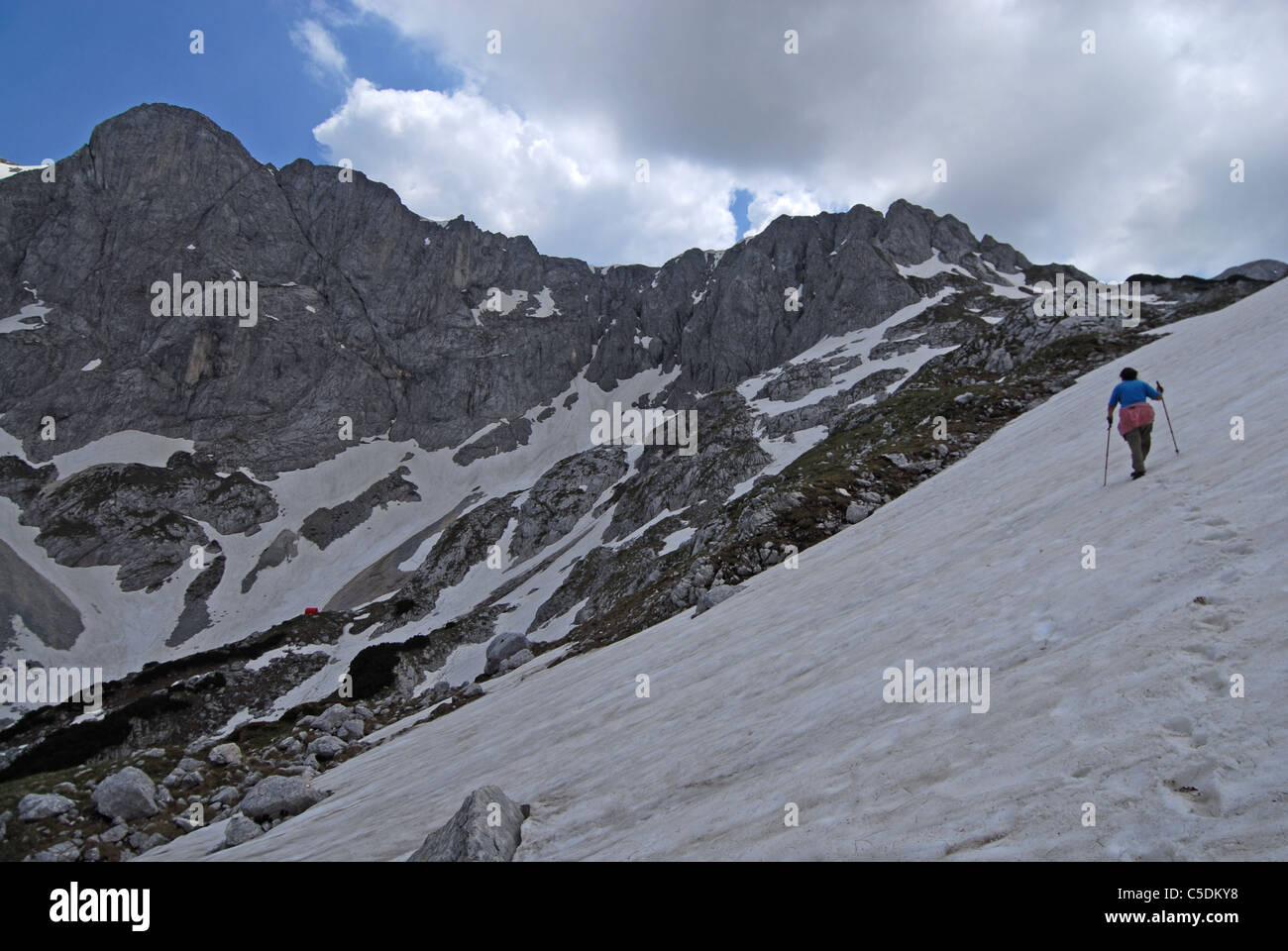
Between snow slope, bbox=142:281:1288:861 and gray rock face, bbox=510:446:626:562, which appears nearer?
snow slope, bbox=142:281:1288:861

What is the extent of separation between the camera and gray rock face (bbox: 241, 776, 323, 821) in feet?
52.7

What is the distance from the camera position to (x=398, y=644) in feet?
202

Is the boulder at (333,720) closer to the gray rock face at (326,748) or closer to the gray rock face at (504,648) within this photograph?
the gray rock face at (326,748)

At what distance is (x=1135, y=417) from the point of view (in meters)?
11.5

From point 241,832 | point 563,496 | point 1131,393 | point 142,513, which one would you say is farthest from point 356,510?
point 1131,393

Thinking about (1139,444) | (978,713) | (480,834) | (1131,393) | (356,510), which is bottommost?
(480,834)

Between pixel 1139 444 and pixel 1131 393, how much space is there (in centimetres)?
103

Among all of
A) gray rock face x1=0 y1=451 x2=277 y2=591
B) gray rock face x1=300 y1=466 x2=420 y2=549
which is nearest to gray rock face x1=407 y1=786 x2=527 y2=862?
gray rock face x1=0 y1=451 x2=277 y2=591

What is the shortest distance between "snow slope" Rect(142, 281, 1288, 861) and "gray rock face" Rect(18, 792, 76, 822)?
6049 mm

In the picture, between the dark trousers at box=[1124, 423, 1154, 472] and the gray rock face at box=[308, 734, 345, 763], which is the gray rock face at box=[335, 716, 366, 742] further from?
the dark trousers at box=[1124, 423, 1154, 472]

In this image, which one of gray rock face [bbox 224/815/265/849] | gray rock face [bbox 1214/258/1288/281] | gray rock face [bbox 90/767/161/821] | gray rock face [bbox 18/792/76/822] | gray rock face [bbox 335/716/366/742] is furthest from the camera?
gray rock face [bbox 1214/258/1288/281]

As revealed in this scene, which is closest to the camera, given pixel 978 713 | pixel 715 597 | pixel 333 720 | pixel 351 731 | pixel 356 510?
pixel 978 713

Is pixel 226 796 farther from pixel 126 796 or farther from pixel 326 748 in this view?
pixel 326 748

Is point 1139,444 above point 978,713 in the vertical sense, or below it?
above
